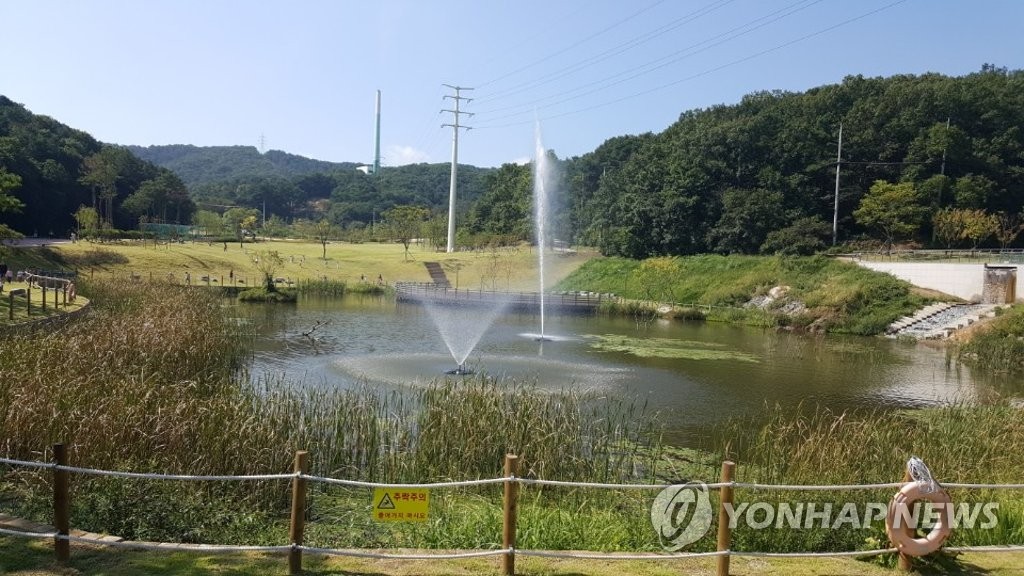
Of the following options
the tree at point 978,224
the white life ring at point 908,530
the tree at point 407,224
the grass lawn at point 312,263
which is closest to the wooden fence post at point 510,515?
the white life ring at point 908,530

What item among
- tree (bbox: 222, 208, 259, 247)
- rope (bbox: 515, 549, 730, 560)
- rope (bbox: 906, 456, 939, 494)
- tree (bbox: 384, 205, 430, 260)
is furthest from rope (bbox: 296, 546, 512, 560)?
tree (bbox: 384, 205, 430, 260)

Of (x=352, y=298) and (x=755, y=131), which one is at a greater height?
(x=755, y=131)

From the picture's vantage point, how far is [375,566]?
20.4 feet

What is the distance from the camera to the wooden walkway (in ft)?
146

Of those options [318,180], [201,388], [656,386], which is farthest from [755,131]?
[318,180]

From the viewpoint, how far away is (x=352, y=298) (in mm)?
46500

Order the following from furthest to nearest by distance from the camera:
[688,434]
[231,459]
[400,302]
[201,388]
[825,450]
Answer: [400,302] → [688,434] → [201,388] → [825,450] → [231,459]

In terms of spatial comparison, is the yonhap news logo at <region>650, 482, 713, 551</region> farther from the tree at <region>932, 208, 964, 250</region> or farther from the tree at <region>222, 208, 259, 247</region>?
the tree at <region>222, 208, 259, 247</region>

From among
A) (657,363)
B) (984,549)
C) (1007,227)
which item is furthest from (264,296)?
(1007,227)

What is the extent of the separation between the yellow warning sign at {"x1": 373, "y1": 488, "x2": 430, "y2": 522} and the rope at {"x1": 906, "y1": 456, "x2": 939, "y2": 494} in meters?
4.37

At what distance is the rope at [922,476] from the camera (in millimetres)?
6250

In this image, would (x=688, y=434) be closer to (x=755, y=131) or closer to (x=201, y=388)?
(x=201, y=388)

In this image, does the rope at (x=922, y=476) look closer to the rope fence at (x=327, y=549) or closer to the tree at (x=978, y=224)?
the rope fence at (x=327, y=549)

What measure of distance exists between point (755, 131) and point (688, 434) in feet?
186
